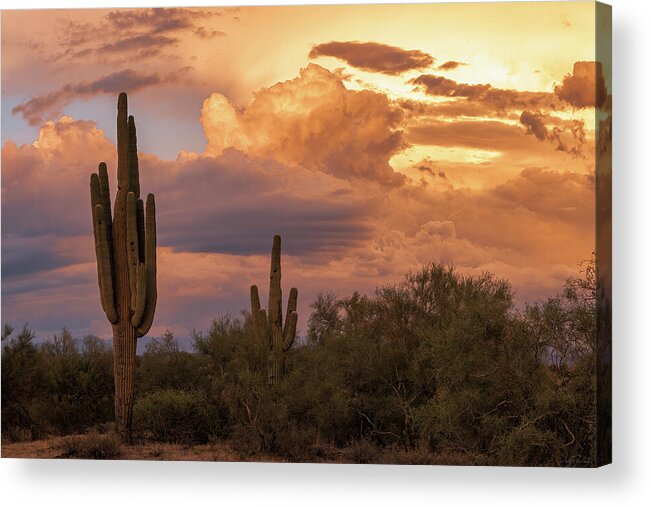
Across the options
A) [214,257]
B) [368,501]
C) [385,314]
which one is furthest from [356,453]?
[214,257]

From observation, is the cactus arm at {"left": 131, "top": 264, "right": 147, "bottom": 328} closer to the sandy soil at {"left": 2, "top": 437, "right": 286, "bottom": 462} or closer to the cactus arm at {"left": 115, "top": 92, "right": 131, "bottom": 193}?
the cactus arm at {"left": 115, "top": 92, "right": 131, "bottom": 193}

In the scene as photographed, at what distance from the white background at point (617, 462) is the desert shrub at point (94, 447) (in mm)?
1140

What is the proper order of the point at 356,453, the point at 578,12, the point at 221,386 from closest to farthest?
the point at 578,12
the point at 356,453
the point at 221,386

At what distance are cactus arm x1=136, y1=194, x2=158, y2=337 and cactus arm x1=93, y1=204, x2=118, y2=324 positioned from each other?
0.53 meters

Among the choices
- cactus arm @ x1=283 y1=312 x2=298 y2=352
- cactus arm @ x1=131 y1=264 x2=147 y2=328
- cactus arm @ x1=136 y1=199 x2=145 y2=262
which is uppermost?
cactus arm @ x1=136 y1=199 x2=145 y2=262

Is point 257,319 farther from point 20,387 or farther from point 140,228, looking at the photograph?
point 20,387

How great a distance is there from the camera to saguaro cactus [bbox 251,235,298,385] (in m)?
21.1

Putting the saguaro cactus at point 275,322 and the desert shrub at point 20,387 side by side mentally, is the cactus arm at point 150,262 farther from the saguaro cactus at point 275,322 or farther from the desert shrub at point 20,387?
the desert shrub at point 20,387

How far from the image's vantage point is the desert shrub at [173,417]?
21156mm

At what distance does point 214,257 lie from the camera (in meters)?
21.0

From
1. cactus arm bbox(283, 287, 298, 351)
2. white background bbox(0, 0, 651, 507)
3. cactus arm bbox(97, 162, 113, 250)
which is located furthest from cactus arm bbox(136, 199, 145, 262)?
white background bbox(0, 0, 651, 507)

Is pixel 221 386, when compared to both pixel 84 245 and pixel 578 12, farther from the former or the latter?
pixel 578 12

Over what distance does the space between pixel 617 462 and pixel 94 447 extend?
7865 millimetres

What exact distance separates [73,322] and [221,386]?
2.56m
